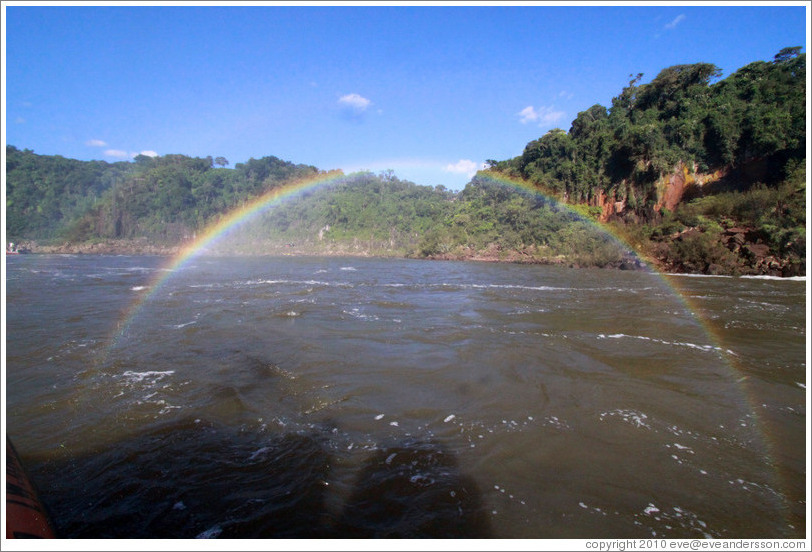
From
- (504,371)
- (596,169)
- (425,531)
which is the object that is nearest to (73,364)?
(425,531)

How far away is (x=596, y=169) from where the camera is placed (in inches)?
1497

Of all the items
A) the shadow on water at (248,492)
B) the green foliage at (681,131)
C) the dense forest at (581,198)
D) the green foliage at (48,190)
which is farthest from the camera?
the green foliage at (48,190)

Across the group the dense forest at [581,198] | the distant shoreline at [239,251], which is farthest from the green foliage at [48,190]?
the distant shoreline at [239,251]

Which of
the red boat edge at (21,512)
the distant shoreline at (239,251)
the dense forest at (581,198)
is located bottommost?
the red boat edge at (21,512)

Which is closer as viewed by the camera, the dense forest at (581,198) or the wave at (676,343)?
the wave at (676,343)

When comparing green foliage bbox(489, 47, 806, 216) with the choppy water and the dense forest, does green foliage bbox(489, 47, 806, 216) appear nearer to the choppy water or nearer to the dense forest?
the dense forest

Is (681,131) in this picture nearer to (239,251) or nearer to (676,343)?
(676,343)

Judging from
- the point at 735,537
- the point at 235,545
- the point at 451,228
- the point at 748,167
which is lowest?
the point at 735,537

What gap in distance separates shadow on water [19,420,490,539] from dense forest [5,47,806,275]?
911 inches

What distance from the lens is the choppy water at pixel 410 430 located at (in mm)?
2211

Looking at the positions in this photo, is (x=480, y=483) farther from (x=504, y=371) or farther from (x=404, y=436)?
(x=504, y=371)

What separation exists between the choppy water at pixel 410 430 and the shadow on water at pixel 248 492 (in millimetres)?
12

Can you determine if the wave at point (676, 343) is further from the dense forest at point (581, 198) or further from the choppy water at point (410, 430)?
the dense forest at point (581, 198)

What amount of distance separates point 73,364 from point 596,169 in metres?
42.1
